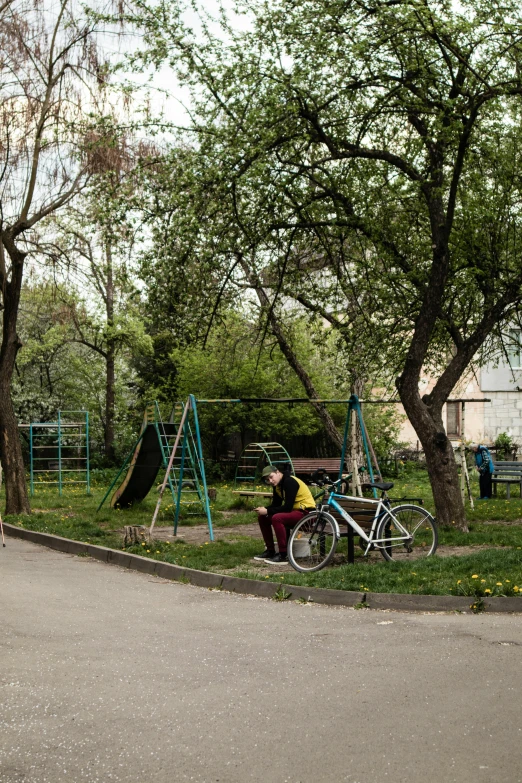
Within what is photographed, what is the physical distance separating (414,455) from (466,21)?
26286mm

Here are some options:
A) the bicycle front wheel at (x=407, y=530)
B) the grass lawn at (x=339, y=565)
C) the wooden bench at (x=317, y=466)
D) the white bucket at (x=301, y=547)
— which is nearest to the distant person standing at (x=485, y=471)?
the grass lawn at (x=339, y=565)

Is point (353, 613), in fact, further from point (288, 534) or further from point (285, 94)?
point (285, 94)

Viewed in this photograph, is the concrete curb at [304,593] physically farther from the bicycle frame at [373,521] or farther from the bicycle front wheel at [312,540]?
the bicycle frame at [373,521]

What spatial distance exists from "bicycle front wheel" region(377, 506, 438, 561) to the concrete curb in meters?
2.27

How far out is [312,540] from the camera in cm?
1198

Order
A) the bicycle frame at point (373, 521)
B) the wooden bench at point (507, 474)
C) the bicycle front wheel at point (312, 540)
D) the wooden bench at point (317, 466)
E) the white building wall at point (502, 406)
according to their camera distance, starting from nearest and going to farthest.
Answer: the bicycle front wheel at point (312, 540)
the bicycle frame at point (373, 521)
the wooden bench at point (507, 474)
the wooden bench at point (317, 466)
the white building wall at point (502, 406)

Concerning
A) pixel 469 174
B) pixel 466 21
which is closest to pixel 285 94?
pixel 466 21

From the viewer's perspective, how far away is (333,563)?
12.1 m

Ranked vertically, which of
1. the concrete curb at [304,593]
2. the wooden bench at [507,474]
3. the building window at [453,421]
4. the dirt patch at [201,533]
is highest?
the building window at [453,421]

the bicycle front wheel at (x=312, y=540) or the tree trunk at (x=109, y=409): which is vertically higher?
the tree trunk at (x=109, y=409)

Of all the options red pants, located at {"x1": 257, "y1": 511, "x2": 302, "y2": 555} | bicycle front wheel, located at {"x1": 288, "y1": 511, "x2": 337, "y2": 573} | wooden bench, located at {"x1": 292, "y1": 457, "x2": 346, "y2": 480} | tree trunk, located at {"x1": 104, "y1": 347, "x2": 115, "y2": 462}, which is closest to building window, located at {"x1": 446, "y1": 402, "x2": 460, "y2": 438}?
tree trunk, located at {"x1": 104, "y1": 347, "x2": 115, "y2": 462}

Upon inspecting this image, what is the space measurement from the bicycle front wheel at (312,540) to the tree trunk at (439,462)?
13.7 ft

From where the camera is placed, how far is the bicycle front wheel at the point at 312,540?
38.9ft

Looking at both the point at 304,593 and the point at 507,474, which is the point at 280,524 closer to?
the point at 304,593
